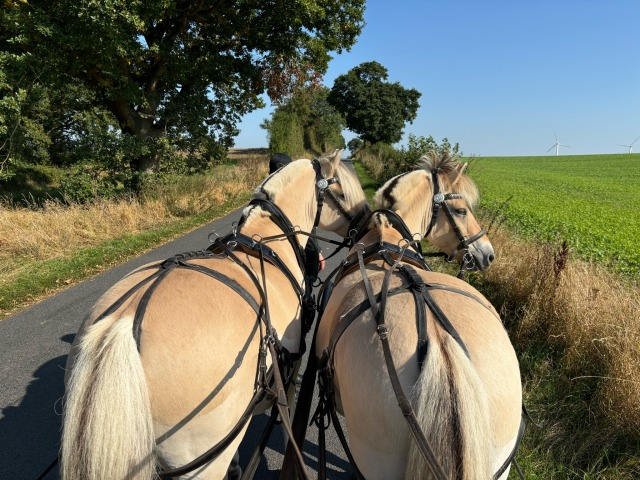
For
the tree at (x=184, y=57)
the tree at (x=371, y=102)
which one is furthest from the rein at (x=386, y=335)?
the tree at (x=371, y=102)

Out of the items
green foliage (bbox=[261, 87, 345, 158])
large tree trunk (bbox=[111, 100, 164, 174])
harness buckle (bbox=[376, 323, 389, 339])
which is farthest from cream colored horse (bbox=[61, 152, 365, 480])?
large tree trunk (bbox=[111, 100, 164, 174])

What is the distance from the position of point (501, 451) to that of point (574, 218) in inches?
500

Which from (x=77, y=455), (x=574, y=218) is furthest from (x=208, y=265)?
(x=574, y=218)

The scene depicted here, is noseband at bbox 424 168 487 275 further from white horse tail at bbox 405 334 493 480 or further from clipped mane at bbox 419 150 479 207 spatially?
white horse tail at bbox 405 334 493 480

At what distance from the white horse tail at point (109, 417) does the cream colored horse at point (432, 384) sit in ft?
2.87

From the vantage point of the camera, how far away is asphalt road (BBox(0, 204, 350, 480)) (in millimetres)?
3014

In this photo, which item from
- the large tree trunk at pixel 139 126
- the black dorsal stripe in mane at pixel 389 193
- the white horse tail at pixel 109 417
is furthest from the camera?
the large tree trunk at pixel 139 126

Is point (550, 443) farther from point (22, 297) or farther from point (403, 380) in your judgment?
point (22, 297)

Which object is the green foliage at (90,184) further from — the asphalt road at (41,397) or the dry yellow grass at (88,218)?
the asphalt road at (41,397)

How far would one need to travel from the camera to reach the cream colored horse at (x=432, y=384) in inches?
54.2

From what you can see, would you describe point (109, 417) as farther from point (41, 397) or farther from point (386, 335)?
point (41, 397)

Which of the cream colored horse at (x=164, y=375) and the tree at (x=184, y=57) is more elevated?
the tree at (x=184, y=57)

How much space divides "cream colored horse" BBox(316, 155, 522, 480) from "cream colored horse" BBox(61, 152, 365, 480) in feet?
1.71

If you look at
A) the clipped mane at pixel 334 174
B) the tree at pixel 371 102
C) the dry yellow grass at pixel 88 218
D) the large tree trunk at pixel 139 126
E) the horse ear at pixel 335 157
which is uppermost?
the tree at pixel 371 102
